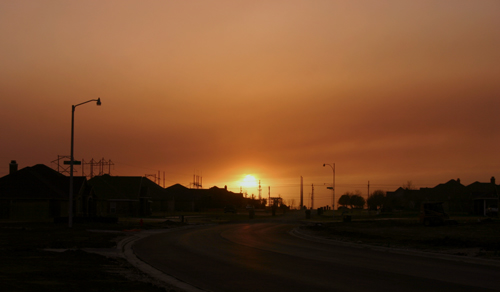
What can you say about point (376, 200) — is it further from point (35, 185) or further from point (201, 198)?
point (35, 185)

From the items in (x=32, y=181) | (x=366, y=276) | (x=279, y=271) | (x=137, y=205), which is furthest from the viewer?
(x=137, y=205)

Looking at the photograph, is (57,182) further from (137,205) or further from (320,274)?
(320,274)

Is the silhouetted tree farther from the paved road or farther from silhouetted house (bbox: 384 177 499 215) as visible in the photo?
the paved road

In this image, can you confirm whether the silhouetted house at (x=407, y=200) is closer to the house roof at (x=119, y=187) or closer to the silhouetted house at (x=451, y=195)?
the silhouetted house at (x=451, y=195)

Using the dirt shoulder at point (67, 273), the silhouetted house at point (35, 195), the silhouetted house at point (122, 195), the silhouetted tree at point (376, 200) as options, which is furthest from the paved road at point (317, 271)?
the silhouetted tree at point (376, 200)

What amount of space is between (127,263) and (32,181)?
166 feet

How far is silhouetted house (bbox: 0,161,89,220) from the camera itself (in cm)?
6122

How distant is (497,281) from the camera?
14375mm

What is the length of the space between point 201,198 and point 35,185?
301ft

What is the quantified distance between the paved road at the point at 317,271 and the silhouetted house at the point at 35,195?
43200 millimetres

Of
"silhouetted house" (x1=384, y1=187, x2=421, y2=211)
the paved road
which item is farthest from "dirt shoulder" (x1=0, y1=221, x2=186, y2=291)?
"silhouetted house" (x1=384, y1=187, x2=421, y2=211)

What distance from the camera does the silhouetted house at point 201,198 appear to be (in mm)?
139363

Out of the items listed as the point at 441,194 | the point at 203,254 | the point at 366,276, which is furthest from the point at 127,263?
the point at 441,194

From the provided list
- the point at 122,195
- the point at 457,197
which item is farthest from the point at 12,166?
the point at 457,197
